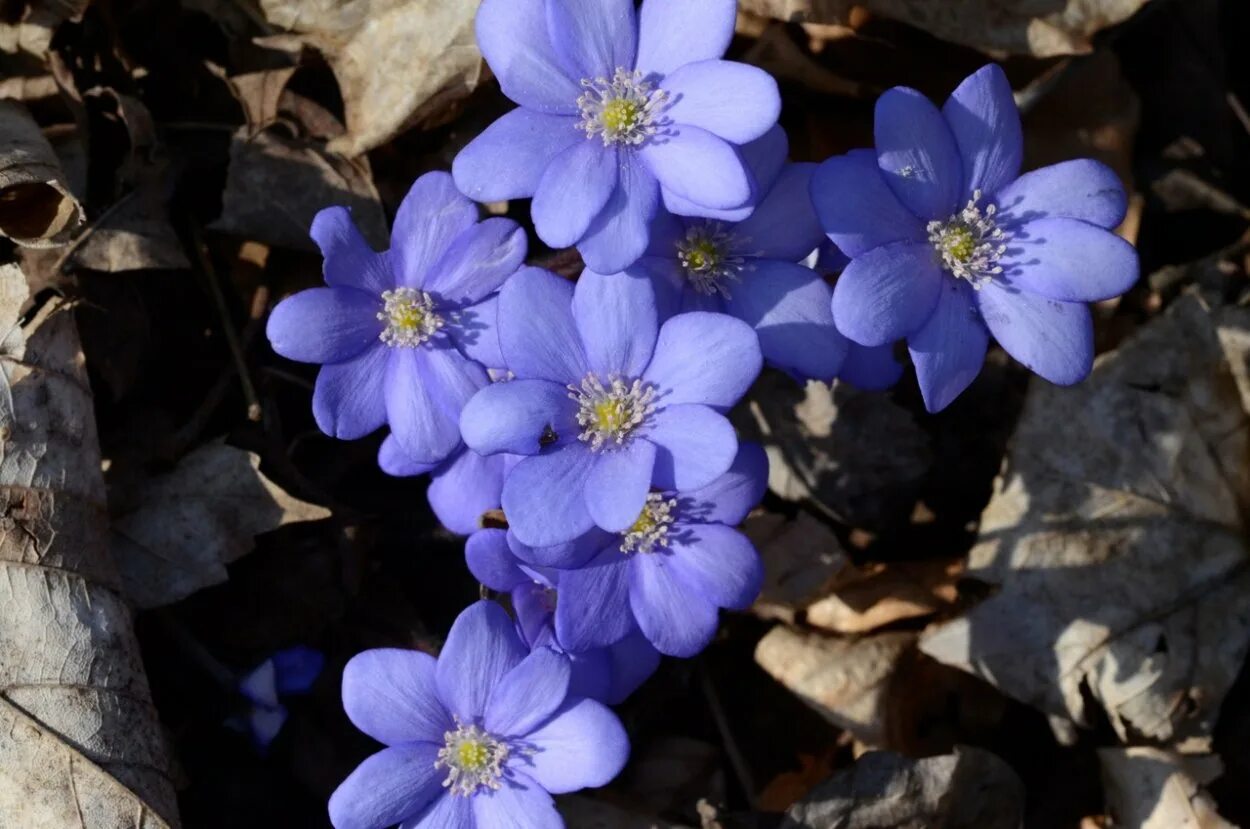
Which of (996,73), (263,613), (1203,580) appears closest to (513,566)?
(263,613)

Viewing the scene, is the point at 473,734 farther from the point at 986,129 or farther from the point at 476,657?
the point at 986,129

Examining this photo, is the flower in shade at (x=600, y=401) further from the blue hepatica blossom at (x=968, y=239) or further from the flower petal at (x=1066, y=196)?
the flower petal at (x=1066, y=196)

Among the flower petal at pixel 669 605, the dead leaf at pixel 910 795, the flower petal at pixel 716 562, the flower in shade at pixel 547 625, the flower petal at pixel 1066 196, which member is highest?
the flower petal at pixel 1066 196

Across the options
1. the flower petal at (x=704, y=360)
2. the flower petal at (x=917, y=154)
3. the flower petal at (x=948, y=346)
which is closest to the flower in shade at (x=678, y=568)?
the flower petal at (x=704, y=360)

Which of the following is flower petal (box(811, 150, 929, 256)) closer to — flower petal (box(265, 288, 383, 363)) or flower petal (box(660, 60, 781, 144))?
flower petal (box(660, 60, 781, 144))

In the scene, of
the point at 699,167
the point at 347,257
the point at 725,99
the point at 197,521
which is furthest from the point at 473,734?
the point at 725,99

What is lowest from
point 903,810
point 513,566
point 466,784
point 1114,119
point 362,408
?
point 903,810

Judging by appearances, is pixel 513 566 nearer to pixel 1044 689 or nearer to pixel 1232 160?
pixel 1044 689
